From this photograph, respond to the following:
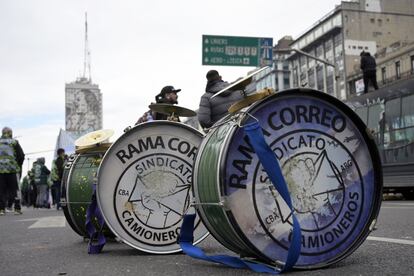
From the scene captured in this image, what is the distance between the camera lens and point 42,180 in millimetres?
20594

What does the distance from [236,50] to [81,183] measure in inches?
870

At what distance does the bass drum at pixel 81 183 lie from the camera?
5.71 meters

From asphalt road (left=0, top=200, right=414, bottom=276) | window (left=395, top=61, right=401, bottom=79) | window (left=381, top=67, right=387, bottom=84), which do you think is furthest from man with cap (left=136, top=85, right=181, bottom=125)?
window (left=381, top=67, right=387, bottom=84)

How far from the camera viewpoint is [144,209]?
4930mm

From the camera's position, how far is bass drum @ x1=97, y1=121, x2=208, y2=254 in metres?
4.89

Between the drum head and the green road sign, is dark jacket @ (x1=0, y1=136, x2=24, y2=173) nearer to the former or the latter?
the drum head

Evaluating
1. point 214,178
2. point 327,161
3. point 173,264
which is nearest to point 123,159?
point 173,264

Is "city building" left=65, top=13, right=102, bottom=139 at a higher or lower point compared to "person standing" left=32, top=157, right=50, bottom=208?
Answer: higher

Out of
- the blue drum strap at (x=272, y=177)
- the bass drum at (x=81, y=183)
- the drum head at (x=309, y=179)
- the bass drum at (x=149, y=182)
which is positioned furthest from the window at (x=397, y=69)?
the blue drum strap at (x=272, y=177)

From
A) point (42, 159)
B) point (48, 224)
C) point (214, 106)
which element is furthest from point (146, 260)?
point (42, 159)

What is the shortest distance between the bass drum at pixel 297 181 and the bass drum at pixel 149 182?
3.43 ft

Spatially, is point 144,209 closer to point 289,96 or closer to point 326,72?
point 289,96

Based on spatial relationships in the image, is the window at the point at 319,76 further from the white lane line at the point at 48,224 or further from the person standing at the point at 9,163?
the white lane line at the point at 48,224

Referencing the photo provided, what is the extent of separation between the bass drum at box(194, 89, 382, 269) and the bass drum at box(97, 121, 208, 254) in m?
1.04
